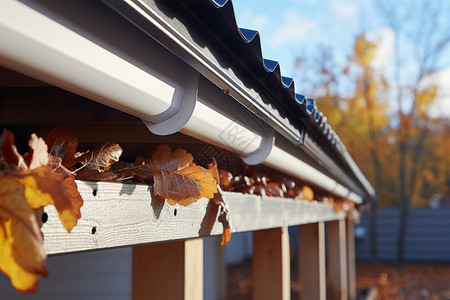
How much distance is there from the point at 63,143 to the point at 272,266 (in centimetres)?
209

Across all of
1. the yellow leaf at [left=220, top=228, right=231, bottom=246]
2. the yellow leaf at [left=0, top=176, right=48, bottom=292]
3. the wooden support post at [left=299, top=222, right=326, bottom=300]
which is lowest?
the wooden support post at [left=299, top=222, right=326, bottom=300]

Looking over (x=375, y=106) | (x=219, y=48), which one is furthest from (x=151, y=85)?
(x=375, y=106)

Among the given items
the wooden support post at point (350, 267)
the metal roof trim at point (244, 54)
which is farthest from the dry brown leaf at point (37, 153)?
the wooden support post at point (350, 267)

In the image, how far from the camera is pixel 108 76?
86 cm

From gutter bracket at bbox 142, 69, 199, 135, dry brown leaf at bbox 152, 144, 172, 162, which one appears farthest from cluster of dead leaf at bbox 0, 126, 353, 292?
dry brown leaf at bbox 152, 144, 172, 162

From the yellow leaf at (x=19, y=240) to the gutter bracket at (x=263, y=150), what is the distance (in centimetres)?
118

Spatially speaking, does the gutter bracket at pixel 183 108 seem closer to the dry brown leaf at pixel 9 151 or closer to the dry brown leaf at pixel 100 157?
the dry brown leaf at pixel 100 157

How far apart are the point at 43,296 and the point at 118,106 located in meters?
5.67

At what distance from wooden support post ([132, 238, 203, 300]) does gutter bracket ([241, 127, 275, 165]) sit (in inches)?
16.6

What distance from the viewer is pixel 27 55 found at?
70 cm

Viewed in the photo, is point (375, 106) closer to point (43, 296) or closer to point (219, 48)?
point (43, 296)

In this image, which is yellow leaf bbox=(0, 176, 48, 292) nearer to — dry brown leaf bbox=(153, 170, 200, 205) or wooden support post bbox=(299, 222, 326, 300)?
dry brown leaf bbox=(153, 170, 200, 205)

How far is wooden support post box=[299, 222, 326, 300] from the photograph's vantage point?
4.53 meters

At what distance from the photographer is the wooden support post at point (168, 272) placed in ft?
4.72
